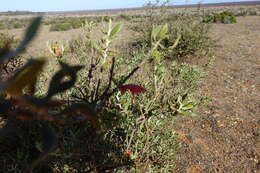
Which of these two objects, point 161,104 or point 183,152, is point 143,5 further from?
point 161,104

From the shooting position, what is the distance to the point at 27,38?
1.70 feet

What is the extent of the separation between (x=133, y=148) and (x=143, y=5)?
4.62 meters

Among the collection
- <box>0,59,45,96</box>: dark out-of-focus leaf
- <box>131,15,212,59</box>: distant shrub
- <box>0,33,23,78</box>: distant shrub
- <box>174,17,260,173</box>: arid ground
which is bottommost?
<box>174,17,260,173</box>: arid ground

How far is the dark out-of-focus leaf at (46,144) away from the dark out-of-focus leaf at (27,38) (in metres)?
0.16

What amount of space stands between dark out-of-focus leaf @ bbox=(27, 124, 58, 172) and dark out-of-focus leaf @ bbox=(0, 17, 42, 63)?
0.52 ft

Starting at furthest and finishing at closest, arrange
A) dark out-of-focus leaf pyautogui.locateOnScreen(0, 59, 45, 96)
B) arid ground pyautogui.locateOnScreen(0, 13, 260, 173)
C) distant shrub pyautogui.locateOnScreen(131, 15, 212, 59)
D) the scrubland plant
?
distant shrub pyautogui.locateOnScreen(131, 15, 212, 59)
arid ground pyautogui.locateOnScreen(0, 13, 260, 173)
the scrubland plant
dark out-of-focus leaf pyautogui.locateOnScreen(0, 59, 45, 96)

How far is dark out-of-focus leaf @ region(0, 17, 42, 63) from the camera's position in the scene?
0.52 metres

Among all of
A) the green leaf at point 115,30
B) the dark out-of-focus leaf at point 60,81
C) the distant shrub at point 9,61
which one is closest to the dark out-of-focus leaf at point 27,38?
the distant shrub at point 9,61

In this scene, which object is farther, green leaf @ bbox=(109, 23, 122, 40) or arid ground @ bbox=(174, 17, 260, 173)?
arid ground @ bbox=(174, 17, 260, 173)

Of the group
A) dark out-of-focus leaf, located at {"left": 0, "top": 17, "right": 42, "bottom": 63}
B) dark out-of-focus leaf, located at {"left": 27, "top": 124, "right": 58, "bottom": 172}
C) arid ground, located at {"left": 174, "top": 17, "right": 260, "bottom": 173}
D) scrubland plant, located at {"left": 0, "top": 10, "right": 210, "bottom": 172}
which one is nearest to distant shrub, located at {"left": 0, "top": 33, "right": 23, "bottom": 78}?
dark out-of-focus leaf, located at {"left": 0, "top": 17, "right": 42, "bottom": 63}

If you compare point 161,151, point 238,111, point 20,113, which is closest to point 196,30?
point 238,111

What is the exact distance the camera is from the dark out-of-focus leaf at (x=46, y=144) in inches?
20.8

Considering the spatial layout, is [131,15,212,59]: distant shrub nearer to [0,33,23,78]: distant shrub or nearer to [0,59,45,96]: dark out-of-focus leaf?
[0,33,23,78]: distant shrub

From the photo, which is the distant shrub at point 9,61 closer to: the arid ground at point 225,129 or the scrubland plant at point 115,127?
the scrubland plant at point 115,127
